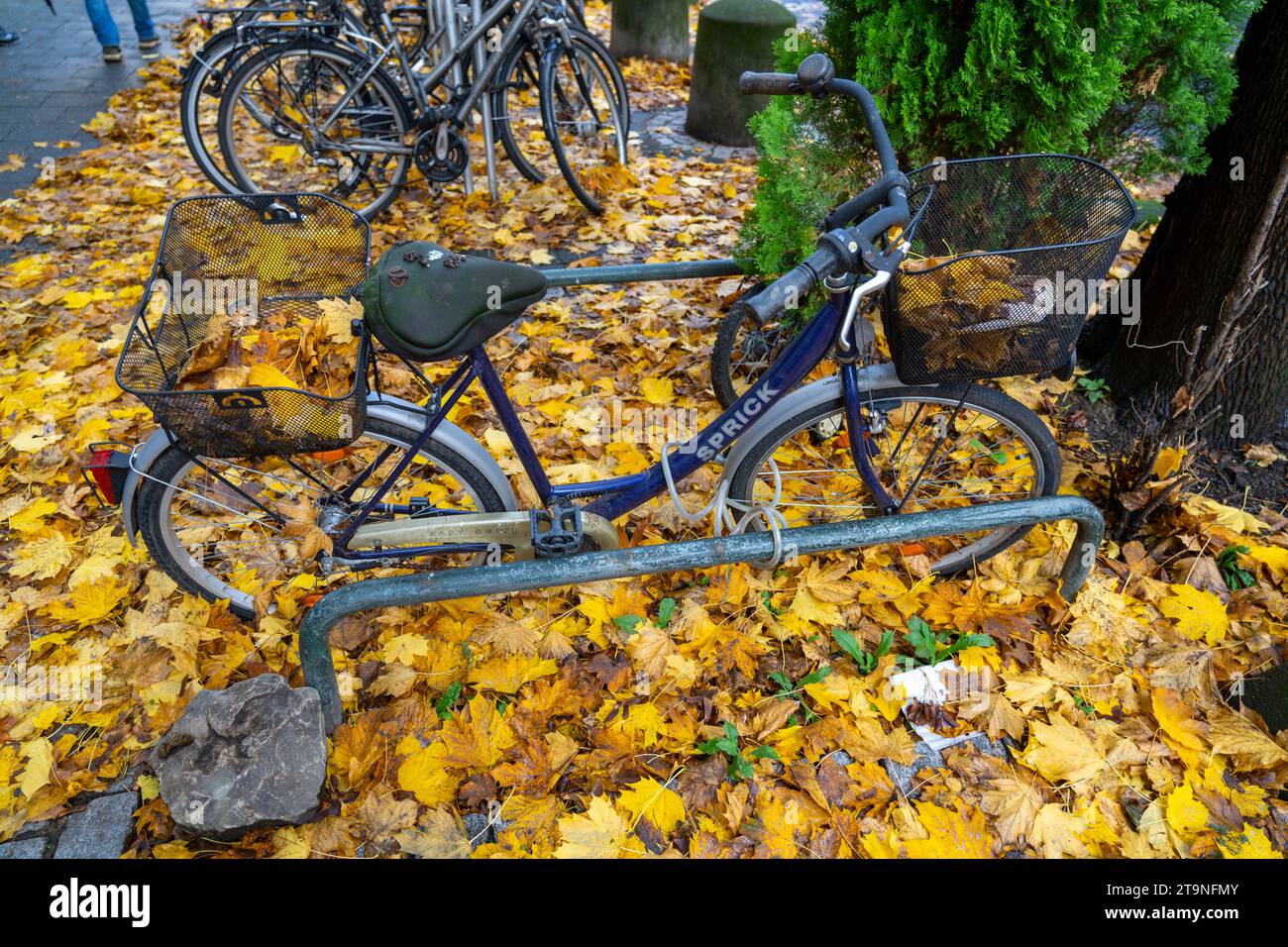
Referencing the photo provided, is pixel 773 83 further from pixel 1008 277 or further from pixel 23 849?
pixel 23 849

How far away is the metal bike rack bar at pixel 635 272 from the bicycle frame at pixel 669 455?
0.60 metres

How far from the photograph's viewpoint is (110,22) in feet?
22.9

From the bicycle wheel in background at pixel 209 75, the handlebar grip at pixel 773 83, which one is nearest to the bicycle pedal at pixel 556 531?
the handlebar grip at pixel 773 83

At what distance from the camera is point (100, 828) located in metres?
2.08

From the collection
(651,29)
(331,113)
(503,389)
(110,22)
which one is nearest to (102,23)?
(110,22)

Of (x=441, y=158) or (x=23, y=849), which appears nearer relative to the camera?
(x=23, y=849)

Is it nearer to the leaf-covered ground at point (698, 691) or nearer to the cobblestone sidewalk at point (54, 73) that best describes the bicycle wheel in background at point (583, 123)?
the leaf-covered ground at point (698, 691)

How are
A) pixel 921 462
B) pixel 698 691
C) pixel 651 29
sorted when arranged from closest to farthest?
pixel 698 691, pixel 921 462, pixel 651 29

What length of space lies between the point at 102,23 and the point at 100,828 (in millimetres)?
7706

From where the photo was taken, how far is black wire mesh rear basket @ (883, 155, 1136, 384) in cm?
197

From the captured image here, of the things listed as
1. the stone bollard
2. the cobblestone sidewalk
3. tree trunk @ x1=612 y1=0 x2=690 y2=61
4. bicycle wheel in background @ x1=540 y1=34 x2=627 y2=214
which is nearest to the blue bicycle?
bicycle wheel in background @ x1=540 y1=34 x2=627 y2=214

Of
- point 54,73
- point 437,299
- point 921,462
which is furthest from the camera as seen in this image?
point 54,73

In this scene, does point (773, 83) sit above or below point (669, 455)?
above

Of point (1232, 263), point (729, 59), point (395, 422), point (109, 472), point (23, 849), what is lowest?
point (23, 849)
